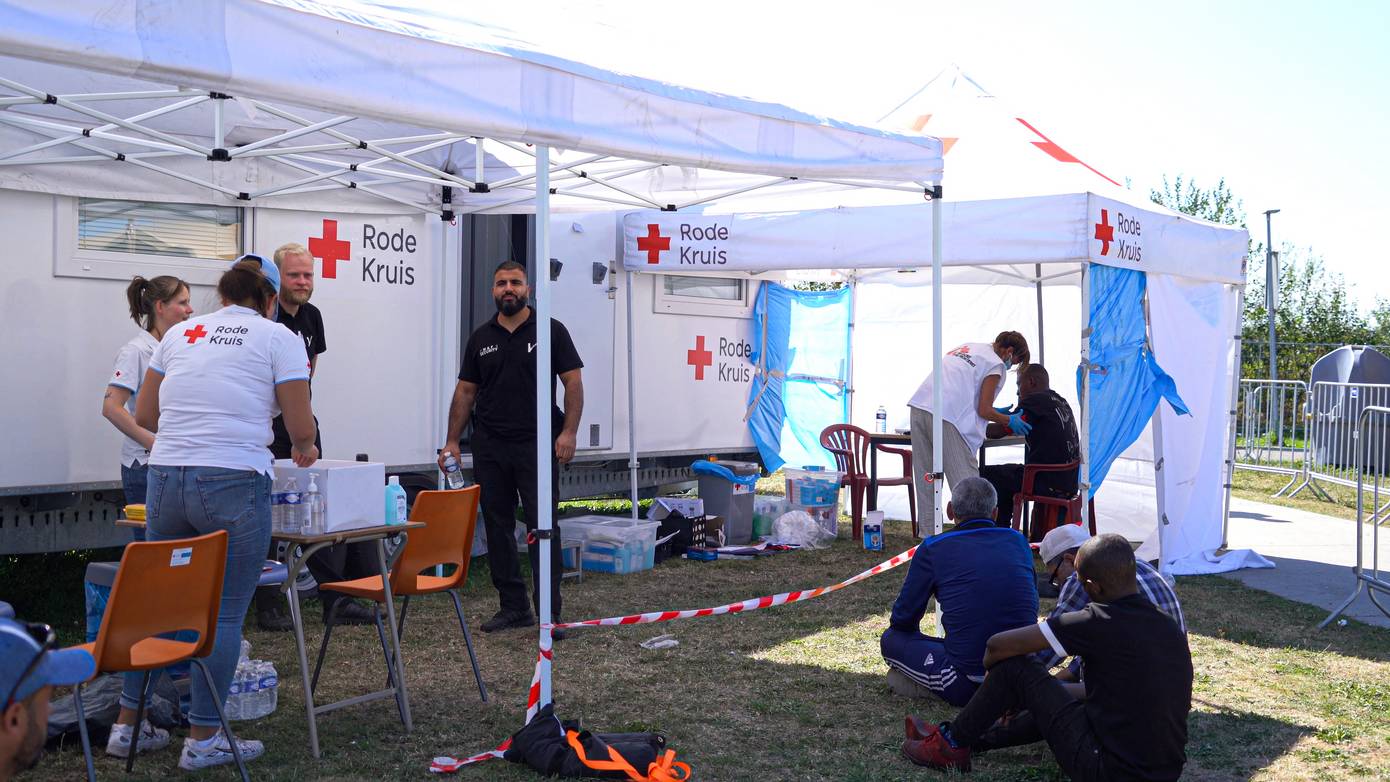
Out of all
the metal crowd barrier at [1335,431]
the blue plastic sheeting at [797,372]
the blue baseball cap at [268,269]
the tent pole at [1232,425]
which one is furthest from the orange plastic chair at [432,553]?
the metal crowd barrier at [1335,431]

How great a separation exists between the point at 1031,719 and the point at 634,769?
123 centimetres

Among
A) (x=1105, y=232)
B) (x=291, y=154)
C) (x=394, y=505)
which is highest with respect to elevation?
(x=291, y=154)

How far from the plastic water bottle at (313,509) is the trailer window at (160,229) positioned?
2524mm

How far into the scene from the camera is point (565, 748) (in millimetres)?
3502

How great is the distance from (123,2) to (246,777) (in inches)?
79.5

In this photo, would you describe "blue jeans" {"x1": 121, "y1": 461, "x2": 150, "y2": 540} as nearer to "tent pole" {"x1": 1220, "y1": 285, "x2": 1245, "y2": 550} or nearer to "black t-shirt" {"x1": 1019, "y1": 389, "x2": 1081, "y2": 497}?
"black t-shirt" {"x1": 1019, "y1": 389, "x2": 1081, "y2": 497}

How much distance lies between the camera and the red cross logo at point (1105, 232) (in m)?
6.43

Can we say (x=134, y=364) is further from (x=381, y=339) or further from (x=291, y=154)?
(x=381, y=339)

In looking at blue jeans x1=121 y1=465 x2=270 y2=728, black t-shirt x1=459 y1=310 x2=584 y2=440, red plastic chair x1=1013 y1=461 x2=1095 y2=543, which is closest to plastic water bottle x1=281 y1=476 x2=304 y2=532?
blue jeans x1=121 y1=465 x2=270 y2=728

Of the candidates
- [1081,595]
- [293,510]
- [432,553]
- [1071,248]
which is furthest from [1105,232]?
[293,510]

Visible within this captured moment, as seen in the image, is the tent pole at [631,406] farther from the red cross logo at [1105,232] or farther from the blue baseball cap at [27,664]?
the blue baseball cap at [27,664]

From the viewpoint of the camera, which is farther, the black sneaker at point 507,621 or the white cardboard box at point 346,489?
the black sneaker at point 507,621

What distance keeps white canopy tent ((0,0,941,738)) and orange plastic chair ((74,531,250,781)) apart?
590 millimetres

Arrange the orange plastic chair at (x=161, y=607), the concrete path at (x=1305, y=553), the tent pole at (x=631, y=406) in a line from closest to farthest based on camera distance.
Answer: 1. the orange plastic chair at (x=161, y=607)
2. the concrete path at (x=1305, y=553)
3. the tent pole at (x=631, y=406)
